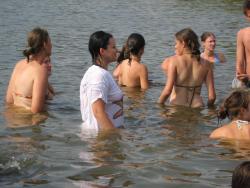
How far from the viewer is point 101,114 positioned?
691 cm

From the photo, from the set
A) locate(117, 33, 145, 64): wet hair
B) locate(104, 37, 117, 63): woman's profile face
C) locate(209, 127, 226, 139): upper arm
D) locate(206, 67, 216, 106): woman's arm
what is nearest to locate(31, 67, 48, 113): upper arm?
locate(104, 37, 117, 63): woman's profile face

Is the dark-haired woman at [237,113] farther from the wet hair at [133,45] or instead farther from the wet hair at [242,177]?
the wet hair at [133,45]

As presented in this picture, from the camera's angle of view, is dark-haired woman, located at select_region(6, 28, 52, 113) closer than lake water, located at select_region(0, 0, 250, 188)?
No

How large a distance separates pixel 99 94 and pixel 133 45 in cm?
395

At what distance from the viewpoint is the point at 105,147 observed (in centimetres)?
729

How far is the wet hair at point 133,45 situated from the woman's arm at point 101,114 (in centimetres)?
380

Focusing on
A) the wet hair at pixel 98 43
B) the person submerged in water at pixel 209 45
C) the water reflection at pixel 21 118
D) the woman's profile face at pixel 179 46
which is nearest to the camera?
the wet hair at pixel 98 43

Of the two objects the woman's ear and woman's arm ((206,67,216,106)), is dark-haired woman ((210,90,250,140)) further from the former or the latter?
woman's arm ((206,67,216,106))

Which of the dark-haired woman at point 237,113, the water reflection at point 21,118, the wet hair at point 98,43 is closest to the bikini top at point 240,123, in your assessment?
the dark-haired woman at point 237,113

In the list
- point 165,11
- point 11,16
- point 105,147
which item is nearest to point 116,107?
point 105,147

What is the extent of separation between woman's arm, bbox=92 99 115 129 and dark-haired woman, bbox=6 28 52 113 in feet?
3.88

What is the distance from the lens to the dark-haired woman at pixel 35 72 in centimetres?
784

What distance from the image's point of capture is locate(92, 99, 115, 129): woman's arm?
689 centimetres

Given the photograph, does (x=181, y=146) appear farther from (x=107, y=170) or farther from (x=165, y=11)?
(x=165, y=11)
